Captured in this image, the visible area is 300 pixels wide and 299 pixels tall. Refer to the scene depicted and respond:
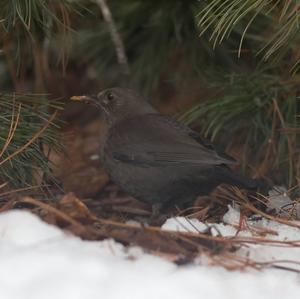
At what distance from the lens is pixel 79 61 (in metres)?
5.36

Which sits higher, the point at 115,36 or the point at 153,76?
the point at 115,36

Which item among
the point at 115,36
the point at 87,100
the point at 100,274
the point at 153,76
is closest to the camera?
the point at 100,274

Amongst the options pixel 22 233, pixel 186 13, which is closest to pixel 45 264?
pixel 22 233

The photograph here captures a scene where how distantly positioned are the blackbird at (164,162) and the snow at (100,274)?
1.03m

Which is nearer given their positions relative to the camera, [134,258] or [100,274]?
[100,274]

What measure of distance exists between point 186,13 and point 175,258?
232 cm

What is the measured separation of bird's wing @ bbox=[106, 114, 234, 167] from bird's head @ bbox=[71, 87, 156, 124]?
0.68 feet

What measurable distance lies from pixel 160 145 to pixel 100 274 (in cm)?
148

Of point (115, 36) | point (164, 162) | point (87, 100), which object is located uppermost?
point (115, 36)

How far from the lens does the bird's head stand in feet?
14.3

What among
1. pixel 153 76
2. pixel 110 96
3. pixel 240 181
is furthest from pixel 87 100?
pixel 240 181

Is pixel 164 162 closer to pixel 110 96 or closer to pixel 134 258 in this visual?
pixel 110 96

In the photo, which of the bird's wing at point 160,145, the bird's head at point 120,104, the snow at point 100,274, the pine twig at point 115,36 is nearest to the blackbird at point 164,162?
the bird's wing at point 160,145

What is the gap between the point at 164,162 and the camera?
3.81m
